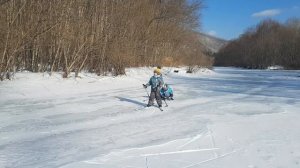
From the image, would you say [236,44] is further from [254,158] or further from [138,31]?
[254,158]

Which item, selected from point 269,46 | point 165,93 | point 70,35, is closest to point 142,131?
point 165,93

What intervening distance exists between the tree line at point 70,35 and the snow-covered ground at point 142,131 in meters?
2.98

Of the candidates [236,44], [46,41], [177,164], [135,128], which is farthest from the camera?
[236,44]

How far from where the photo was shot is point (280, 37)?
9838 cm

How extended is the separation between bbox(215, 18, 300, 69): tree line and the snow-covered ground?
72442 mm

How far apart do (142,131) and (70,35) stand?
12.9 metres

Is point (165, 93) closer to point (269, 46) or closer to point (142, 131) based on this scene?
point (142, 131)

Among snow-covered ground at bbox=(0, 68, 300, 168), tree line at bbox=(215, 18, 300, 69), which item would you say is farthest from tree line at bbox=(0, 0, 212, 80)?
tree line at bbox=(215, 18, 300, 69)

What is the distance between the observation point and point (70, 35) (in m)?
21.6

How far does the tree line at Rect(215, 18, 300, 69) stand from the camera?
297 feet

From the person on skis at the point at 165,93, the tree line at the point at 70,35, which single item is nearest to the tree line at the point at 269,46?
the tree line at the point at 70,35

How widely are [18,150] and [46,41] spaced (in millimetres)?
14498

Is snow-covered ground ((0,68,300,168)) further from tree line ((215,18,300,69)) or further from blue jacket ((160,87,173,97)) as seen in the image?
tree line ((215,18,300,69))

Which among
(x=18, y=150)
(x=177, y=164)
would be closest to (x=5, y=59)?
(x=18, y=150)
